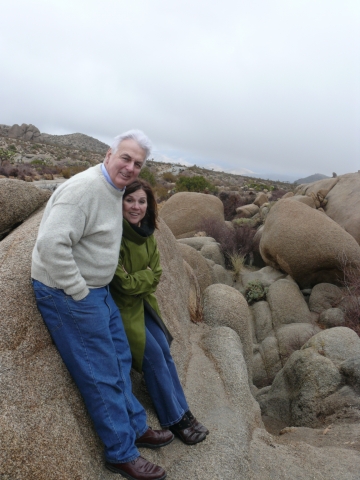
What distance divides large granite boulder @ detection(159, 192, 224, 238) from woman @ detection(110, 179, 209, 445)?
9880 mm

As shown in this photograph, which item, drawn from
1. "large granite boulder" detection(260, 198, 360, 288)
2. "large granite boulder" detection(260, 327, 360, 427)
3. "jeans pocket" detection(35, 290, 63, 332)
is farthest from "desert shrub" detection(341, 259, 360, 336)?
"jeans pocket" detection(35, 290, 63, 332)

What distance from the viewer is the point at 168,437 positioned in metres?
3.12

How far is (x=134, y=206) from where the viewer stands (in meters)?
3.09

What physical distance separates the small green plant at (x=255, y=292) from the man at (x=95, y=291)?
7.18 metres

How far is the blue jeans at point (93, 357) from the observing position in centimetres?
250

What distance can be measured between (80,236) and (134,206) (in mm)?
762

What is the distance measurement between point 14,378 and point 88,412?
2.17 feet

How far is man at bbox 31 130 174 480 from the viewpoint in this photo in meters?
2.40

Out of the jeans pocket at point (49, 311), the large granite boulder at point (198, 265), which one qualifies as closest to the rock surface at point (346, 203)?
the large granite boulder at point (198, 265)

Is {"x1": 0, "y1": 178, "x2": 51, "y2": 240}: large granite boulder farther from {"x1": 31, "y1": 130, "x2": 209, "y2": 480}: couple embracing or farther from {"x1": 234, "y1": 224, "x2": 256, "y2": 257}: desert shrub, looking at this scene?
{"x1": 234, "y1": 224, "x2": 256, "y2": 257}: desert shrub

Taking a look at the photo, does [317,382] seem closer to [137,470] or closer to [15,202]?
[137,470]

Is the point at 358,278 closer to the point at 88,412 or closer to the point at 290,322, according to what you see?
the point at 290,322

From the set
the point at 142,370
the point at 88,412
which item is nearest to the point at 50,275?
the point at 88,412

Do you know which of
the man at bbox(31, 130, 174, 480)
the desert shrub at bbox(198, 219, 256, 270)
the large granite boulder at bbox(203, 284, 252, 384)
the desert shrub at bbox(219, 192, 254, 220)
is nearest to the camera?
the man at bbox(31, 130, 174, 480)
